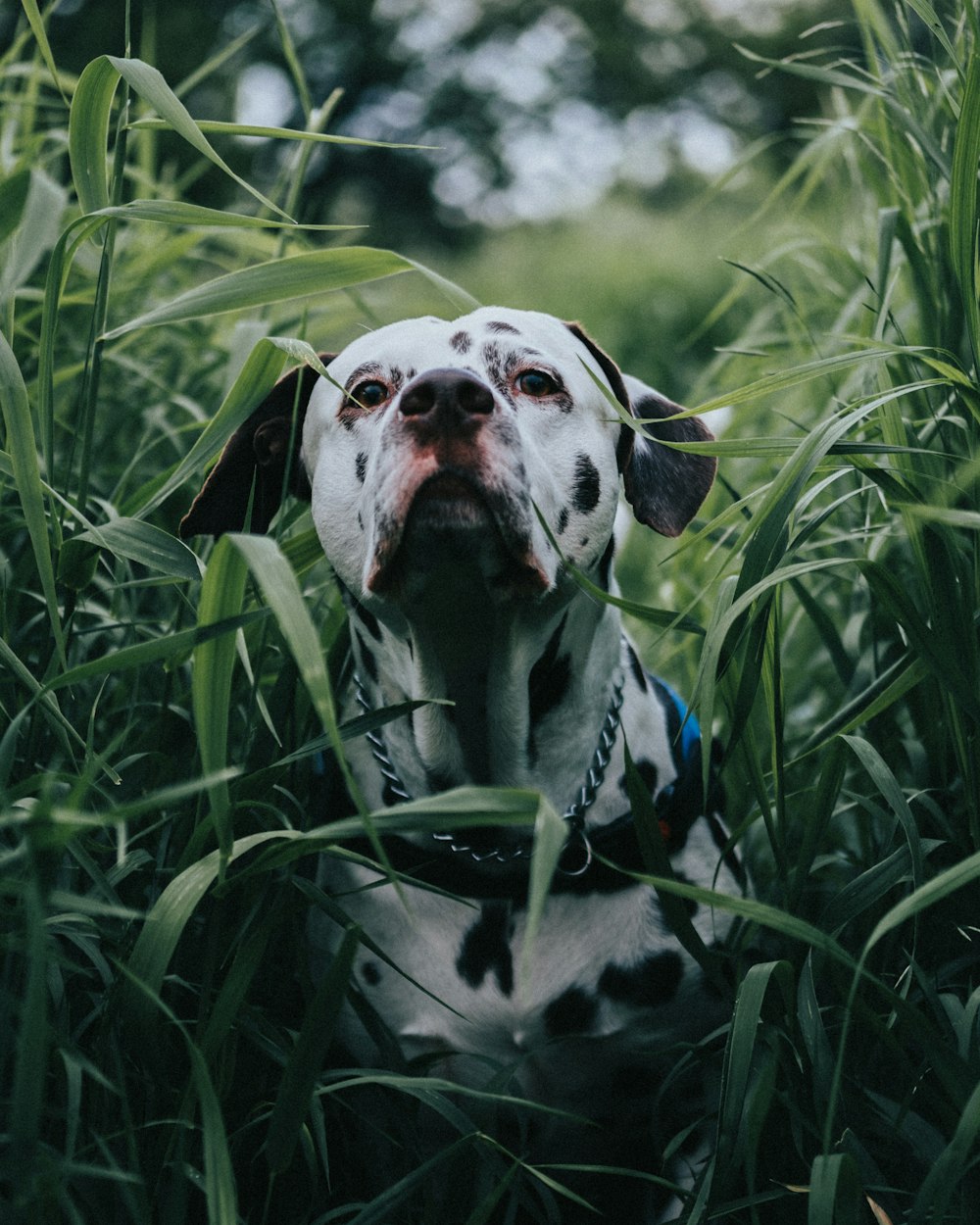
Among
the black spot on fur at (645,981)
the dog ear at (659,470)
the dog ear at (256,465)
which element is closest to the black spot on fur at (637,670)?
the dog ear at (659,470)

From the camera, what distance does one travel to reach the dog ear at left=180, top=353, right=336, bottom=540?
198 cm

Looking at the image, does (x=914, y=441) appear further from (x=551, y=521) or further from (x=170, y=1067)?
(x=170, y=1067)

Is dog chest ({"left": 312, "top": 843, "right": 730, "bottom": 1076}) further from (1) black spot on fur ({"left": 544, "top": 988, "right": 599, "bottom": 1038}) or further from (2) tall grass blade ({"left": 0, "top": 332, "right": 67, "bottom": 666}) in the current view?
(2) tall grass blade ({"left": 0, "top": 332, "right": 67, "bottom": 666})

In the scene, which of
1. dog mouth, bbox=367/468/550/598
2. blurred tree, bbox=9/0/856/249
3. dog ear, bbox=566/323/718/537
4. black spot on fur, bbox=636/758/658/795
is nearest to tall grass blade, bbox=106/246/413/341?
dog mouth, bbox=367/468/550/598

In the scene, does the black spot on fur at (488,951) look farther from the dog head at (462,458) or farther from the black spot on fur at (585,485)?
the black spot on fur at (585,485)

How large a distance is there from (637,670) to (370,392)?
0.68m

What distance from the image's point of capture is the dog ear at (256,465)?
6.49 feet

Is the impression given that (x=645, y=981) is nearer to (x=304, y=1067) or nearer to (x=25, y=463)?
(x=304, y=1067)

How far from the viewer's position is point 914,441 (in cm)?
180

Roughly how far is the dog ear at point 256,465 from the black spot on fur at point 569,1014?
2.97ft

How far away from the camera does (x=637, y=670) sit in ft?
6.93

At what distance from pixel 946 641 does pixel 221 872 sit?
953 mm

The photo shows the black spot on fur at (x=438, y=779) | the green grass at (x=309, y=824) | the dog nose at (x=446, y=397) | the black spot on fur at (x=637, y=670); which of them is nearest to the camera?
the green grass at (x=309, y=824)

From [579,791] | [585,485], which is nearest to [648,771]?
[579,791]
